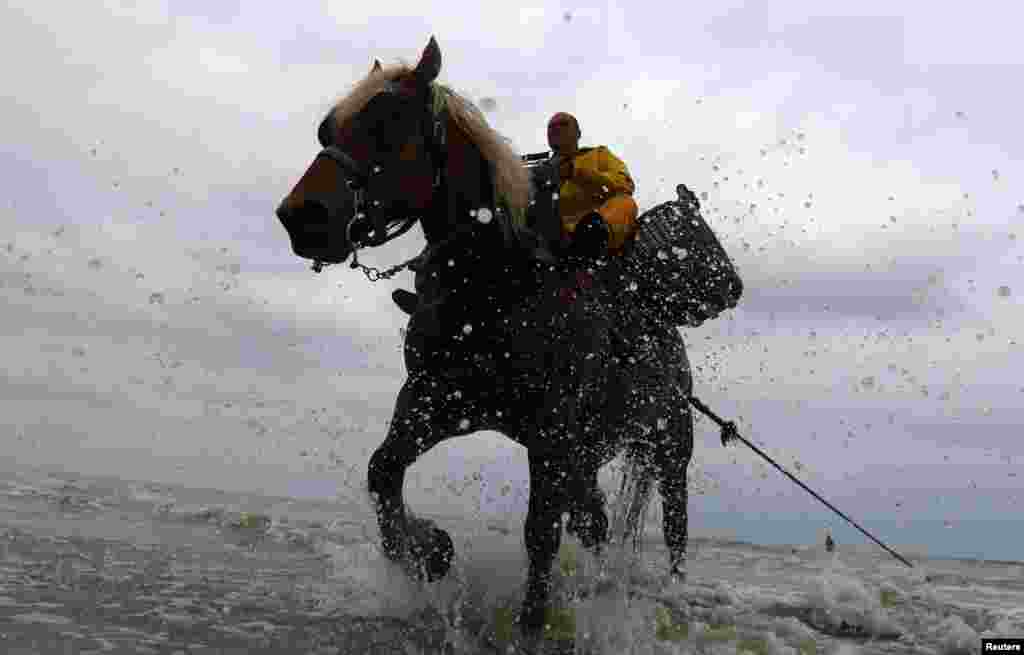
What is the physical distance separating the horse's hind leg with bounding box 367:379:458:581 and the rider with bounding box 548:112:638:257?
106 cm

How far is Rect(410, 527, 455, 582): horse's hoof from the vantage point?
4.12 m

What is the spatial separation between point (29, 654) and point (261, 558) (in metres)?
4.49

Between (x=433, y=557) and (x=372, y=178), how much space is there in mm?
1923

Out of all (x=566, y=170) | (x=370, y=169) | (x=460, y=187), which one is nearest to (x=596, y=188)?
(x=566, y=170)

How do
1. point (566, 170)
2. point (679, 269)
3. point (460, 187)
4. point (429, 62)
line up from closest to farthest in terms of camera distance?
point (429, 62), point (460, 187), point (566, 170), point (679, 269)

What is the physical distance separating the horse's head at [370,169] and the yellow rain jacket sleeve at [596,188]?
1.00m

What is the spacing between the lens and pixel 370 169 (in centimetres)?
337

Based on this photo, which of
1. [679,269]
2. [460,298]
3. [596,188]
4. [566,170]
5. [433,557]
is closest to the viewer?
[460,298]

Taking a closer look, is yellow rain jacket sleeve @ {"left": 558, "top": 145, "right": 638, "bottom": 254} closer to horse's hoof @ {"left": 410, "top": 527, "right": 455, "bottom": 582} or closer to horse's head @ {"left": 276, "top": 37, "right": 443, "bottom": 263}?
horse's head @ {"left": 276, "top": 37, "right": 443, "bottom": 263}

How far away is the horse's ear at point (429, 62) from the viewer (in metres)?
3.58

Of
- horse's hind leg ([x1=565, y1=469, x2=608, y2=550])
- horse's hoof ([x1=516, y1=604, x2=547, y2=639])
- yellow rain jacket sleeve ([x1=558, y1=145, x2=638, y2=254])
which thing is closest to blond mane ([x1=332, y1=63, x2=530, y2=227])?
yellow rain jacket sleeve ([x1=558, y1=145, x2=638, y2=254])

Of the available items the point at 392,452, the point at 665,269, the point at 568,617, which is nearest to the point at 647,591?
the point at 568,617

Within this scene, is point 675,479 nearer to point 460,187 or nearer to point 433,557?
point 433,557

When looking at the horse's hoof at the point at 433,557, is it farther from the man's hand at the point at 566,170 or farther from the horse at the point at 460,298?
the man's hand at the point at 566,170
